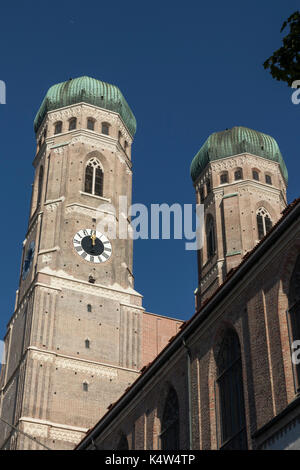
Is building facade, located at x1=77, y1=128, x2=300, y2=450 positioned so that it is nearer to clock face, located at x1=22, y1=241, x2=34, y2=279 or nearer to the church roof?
the church roof

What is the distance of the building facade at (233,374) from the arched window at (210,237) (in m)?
31.2

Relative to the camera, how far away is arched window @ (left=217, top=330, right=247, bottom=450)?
2422 centimetres

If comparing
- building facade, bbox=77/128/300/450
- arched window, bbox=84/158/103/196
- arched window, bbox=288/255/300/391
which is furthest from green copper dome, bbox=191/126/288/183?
arched window, bbox=288/255/300/391

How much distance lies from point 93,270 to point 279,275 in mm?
32609

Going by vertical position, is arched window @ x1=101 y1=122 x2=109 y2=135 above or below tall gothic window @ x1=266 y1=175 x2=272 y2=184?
above

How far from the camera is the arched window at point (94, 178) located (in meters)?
59.4

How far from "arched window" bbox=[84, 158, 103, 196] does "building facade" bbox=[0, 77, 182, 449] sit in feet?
0.25

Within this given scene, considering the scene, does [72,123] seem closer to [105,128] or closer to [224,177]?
[105,128]

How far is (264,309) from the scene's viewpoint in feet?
79.0

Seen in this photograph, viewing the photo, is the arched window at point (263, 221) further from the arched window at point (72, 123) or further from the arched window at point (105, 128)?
the arched window at point (72, 123)

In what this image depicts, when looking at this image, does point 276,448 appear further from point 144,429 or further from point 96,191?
point 96,191

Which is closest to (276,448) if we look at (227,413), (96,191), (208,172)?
(227,413)

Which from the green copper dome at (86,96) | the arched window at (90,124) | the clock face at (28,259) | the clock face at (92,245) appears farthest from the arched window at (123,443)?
the green copper dome at (86,96)
